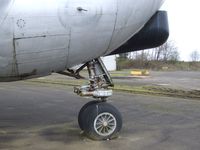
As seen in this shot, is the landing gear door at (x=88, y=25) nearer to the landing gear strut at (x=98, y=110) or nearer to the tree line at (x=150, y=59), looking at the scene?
the landing gear strut at (x=98, y=110)

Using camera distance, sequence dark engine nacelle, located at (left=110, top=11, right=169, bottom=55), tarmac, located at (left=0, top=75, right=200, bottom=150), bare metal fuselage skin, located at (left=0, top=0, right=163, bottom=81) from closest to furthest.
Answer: bare metal fuselage skin, located at (left=0, top=0, right=163, bottom=81) < tarmac, located at (left=0, top=75, right=200, bottom=150) < dark engine nacelle, located at (left=110, top=11, right=169, bottom=55)

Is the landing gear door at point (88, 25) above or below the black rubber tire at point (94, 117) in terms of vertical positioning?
above

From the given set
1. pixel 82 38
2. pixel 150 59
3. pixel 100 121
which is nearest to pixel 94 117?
pixel 100 121

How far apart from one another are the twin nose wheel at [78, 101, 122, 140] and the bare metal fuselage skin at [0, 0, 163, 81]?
2.58 ft

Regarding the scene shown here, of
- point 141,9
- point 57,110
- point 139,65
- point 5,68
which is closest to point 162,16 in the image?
point 141,9

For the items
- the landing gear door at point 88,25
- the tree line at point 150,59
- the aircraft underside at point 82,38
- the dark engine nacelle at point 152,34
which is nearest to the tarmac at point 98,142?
the aircraft underside at point 82,38

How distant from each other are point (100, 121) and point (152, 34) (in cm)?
169

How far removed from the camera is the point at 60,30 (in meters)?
6.07

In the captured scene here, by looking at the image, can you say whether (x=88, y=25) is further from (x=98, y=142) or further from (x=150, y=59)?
(x=150, y=59)

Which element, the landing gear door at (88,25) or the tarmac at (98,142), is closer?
the landing gear door at (88,25)

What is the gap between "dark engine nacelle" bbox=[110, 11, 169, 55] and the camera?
22.9ft

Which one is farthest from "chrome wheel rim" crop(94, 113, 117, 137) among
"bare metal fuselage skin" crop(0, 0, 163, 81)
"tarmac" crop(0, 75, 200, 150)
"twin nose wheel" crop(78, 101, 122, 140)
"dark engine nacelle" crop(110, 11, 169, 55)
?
"dark engine nacelle" crop(110, 11, 169, 55)

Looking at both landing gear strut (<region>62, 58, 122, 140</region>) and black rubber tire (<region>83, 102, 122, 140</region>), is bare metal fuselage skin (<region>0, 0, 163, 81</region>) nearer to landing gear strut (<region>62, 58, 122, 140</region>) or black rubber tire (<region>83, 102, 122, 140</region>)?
landing gear strut (<region>62, 58, 122, 140</region>)

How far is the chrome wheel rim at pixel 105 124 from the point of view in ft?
21.8
